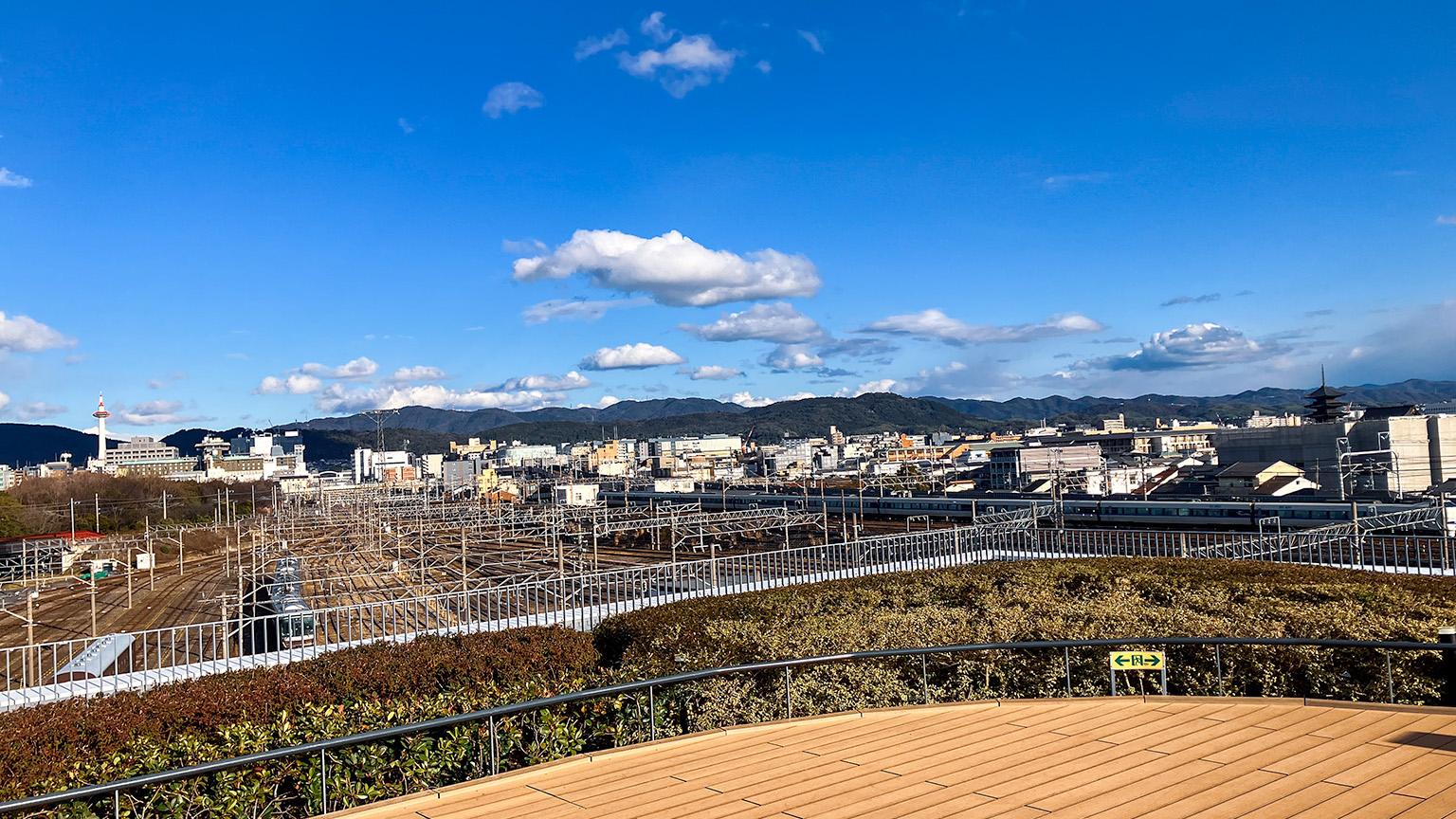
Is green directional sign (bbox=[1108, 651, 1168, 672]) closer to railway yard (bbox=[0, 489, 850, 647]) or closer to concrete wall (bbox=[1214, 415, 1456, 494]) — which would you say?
railway yard (bbox=[0, 489, 850, 647])

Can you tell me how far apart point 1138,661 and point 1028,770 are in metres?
1.45

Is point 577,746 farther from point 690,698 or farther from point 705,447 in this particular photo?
point 705,447

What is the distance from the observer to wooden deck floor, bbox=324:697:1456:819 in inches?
142

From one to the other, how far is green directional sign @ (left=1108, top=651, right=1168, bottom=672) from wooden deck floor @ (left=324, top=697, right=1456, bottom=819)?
223 mm

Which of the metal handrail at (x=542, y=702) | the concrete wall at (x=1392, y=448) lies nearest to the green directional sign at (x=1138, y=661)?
the metal handrail at (x=542, y=702)

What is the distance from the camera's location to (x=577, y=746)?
487 cm

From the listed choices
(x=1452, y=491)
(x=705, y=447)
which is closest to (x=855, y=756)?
(x=1452, y=491)

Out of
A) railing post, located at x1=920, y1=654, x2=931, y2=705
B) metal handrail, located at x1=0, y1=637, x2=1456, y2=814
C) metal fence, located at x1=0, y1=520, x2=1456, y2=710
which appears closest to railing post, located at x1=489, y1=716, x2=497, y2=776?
metal handrail, located at x1=0, y1=637, x2=1456, y2=814

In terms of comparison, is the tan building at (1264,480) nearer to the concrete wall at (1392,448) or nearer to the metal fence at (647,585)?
the concrete wall at (1392,448)

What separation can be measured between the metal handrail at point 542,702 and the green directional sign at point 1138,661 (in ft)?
0.27

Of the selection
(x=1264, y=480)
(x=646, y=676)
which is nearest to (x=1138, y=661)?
(x=646, y=676)

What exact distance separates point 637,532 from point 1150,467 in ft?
165

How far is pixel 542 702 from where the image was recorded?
4.38 metres

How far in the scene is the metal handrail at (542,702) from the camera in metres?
3.42
